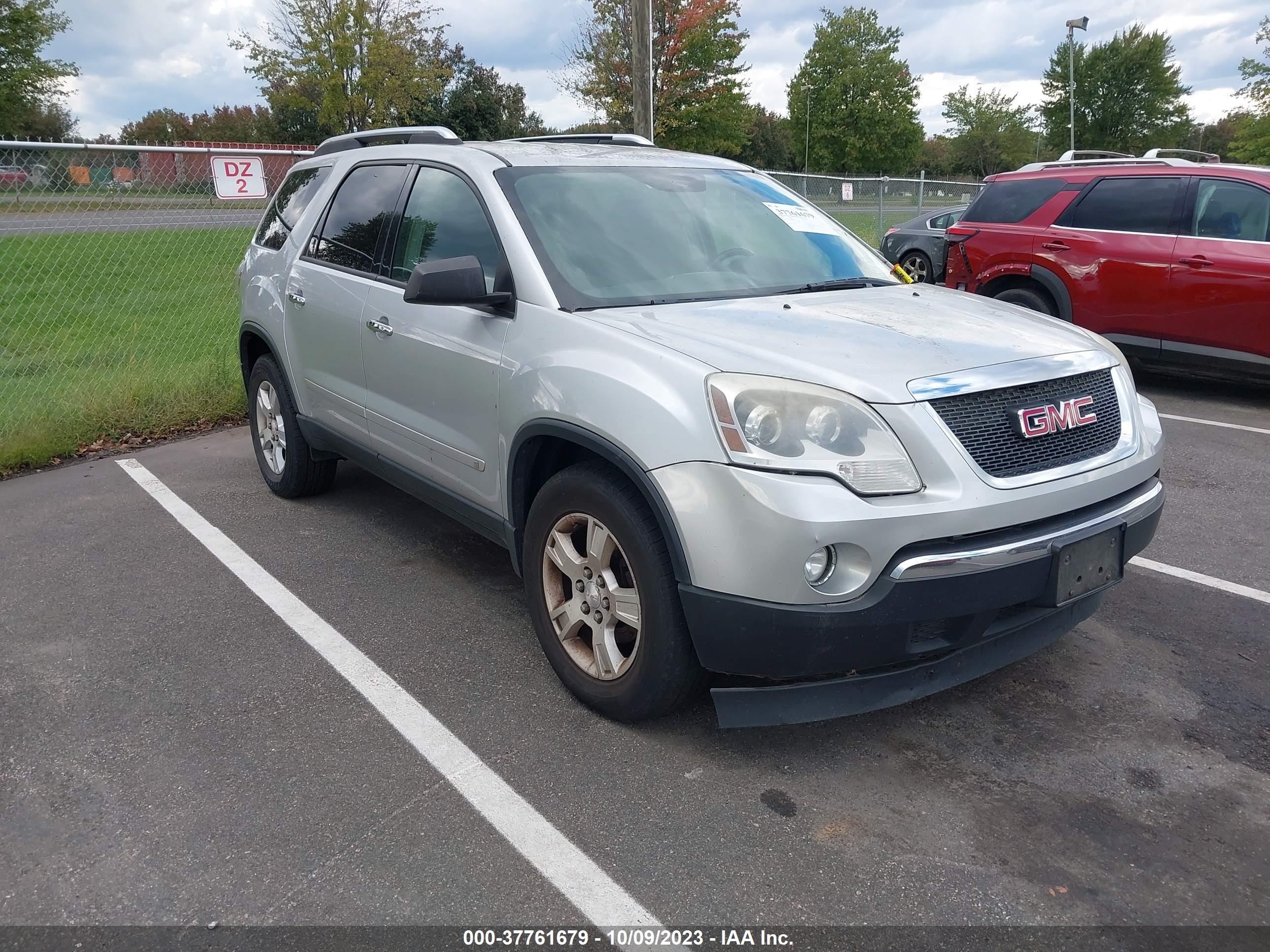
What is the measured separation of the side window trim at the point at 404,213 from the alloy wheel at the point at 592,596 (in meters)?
1.05

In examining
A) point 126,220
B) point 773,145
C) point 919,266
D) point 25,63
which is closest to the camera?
point 126,220

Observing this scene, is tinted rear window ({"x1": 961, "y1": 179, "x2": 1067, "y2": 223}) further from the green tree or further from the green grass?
the green tree

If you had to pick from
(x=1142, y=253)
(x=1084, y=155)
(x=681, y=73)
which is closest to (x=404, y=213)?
(x=1142, y=253)

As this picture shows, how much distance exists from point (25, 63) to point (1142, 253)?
3860 cm

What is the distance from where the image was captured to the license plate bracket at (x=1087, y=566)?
2.73 m

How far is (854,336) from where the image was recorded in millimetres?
3010

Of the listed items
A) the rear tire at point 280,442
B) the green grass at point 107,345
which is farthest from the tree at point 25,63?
the rear tire at point 280,442

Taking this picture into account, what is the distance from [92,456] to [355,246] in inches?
143

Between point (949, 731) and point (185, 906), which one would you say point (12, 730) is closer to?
point (185, 906)

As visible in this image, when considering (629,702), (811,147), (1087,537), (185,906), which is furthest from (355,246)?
(811,147)

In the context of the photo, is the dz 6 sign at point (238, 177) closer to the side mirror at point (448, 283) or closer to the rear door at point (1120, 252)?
the side mirror at point (448, 283)

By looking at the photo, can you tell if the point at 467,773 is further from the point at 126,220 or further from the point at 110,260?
the point at 110,260

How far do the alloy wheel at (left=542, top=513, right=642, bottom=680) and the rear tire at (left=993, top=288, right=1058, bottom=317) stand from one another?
6.46m

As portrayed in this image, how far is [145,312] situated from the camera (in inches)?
481
